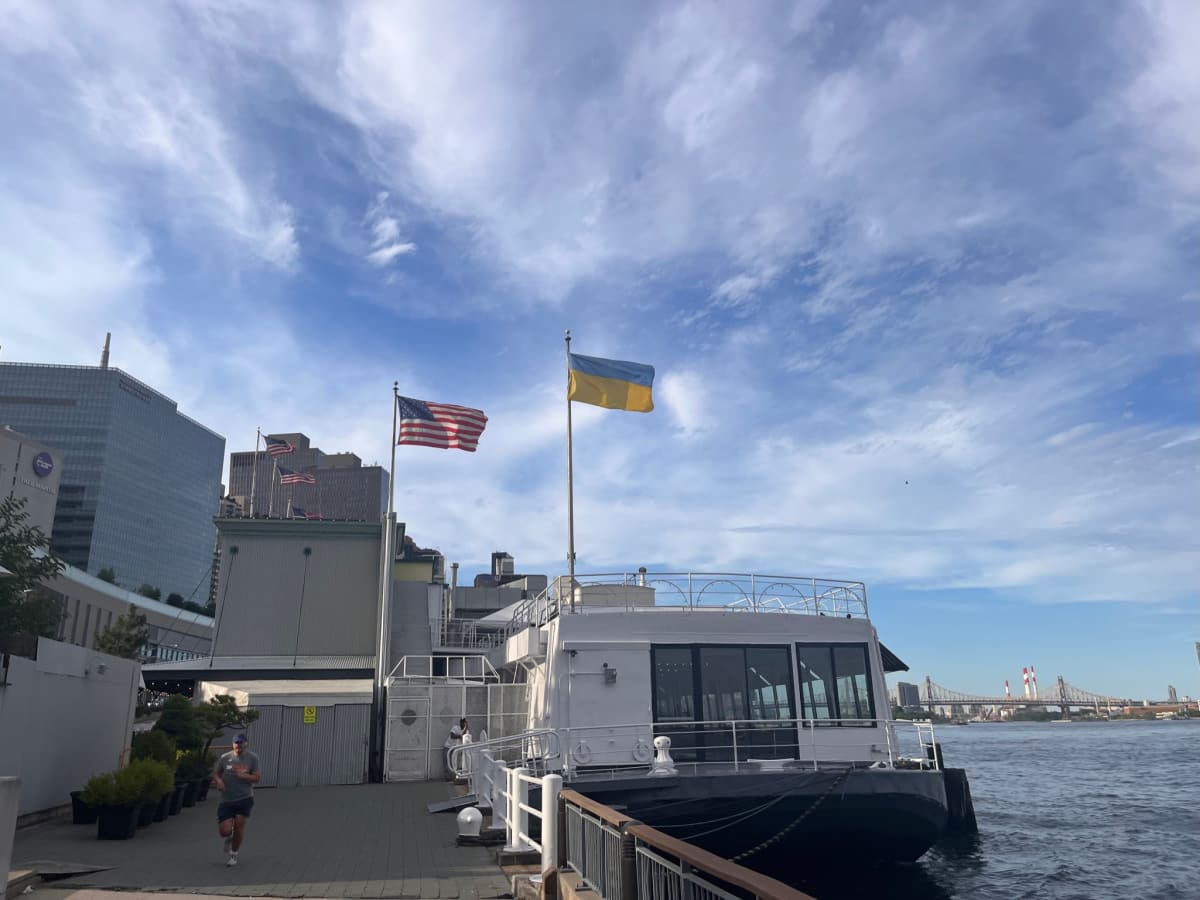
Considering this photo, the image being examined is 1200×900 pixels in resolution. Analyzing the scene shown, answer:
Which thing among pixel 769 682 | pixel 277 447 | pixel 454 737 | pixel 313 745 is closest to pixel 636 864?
pixel 769 682

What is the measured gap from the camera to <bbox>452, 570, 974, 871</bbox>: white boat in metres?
13.1

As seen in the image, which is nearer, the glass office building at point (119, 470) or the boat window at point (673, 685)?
the boat window at point (673, 685)

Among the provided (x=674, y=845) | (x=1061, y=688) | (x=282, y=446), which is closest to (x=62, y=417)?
(x=282, y=446)

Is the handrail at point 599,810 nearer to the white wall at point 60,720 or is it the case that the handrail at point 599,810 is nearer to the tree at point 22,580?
the white wall at point 60,720

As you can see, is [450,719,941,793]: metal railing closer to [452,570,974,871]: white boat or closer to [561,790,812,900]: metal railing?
[452,570,974,871]: white boat

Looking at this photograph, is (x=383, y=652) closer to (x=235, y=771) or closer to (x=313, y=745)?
(x=313, y=745)

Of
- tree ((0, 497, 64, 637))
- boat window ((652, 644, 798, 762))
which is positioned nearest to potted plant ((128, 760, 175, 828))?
tree ((0, 497, 64, 637))

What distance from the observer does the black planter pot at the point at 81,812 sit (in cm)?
1305

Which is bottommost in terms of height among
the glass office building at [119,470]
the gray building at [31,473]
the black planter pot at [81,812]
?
the black planter pot at [81,812]

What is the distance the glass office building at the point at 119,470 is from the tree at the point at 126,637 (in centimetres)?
10026

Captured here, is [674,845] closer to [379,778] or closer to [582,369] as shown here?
[582,369]

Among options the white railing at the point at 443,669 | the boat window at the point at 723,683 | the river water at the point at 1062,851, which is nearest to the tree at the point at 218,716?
the white railing at the point at 443,669

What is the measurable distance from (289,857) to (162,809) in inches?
171

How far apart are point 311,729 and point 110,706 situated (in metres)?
7.18
